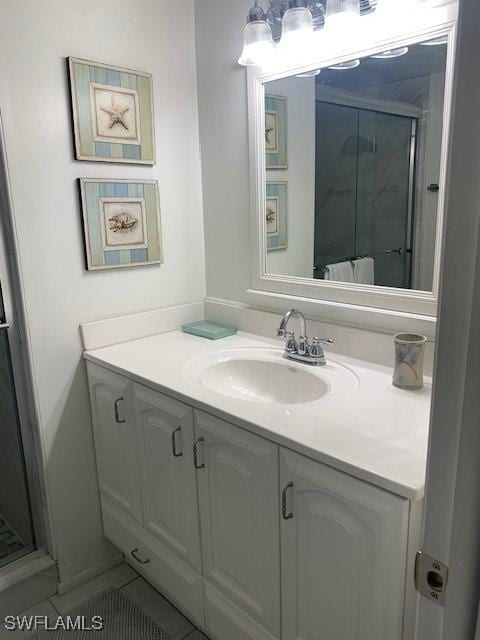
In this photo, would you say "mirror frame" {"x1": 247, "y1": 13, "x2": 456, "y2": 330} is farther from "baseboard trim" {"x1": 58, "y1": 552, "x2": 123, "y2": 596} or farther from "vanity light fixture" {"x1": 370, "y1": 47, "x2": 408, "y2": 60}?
"baseboard trim" {"x1": 58, "y1": 552, "x2": 123, "y2": 596}

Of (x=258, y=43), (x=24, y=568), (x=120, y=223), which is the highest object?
(x=258, y=43)

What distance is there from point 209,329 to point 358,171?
0.83 m

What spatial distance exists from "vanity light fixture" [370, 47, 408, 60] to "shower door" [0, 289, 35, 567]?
1.53m

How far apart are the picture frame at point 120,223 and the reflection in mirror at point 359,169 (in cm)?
46

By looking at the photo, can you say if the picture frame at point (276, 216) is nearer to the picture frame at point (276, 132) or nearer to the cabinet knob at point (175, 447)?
the picture frame at point (276, 132)

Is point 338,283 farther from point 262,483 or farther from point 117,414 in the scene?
point 117,414

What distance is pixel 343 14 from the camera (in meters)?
1.42

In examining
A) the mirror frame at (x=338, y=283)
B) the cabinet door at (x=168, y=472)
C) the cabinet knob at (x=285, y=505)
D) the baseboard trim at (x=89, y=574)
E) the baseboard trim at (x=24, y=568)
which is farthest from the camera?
the baseboard trim at (x=89, y=574)

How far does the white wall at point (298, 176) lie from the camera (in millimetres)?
1697

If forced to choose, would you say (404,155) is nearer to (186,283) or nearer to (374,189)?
(374,189)

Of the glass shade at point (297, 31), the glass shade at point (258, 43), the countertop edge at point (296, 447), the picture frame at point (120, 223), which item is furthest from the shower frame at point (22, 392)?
the glass shade at point (297, 31)

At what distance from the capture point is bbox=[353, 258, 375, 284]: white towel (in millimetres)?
1580

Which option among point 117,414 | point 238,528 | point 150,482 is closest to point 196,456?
point 238,528

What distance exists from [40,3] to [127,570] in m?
2.09
